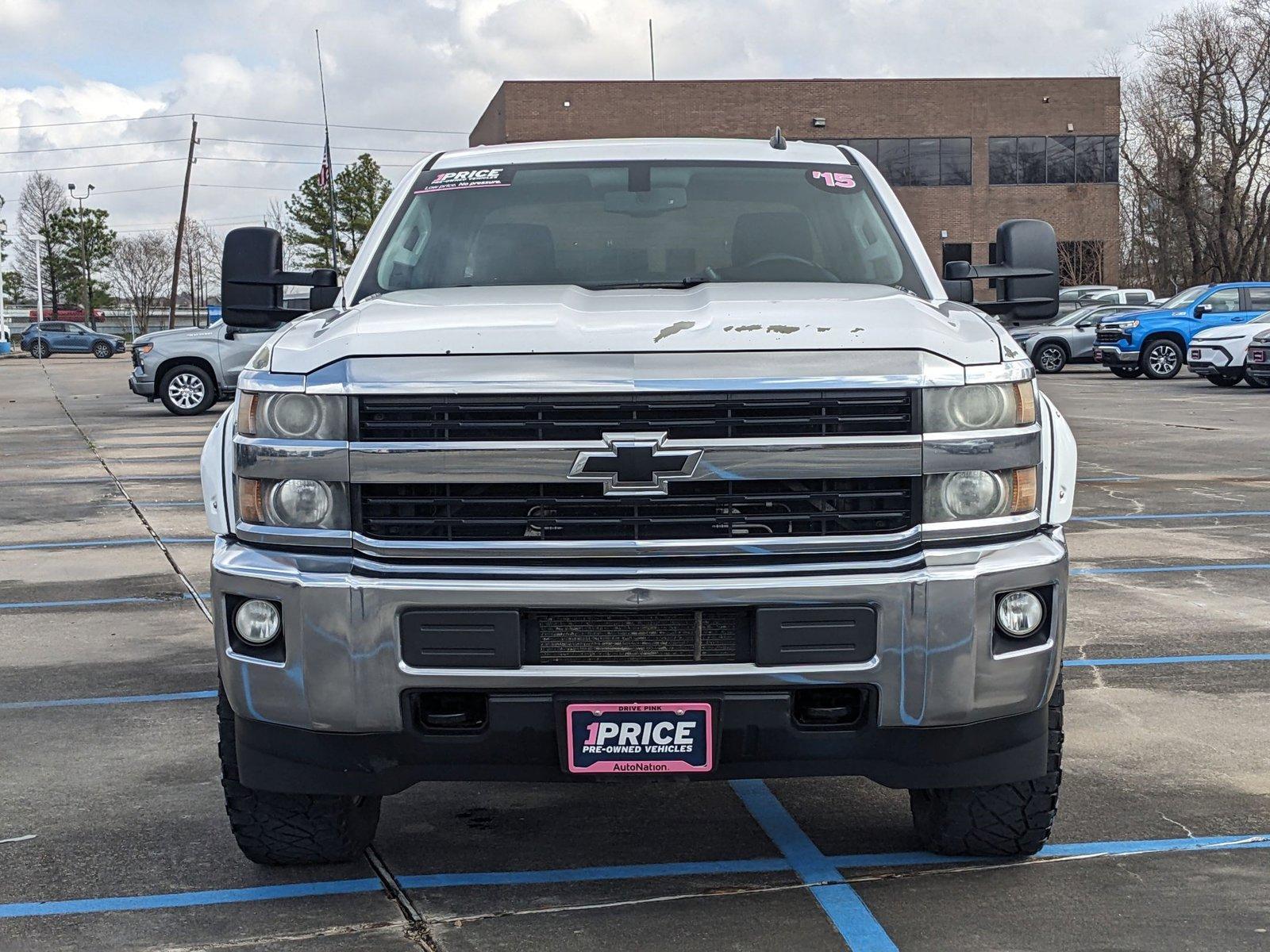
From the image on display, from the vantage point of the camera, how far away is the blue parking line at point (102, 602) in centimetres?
809

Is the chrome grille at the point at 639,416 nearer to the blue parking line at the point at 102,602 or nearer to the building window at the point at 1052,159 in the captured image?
the blue parking line at the point at 102,602

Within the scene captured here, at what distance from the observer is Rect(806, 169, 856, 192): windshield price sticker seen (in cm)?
522

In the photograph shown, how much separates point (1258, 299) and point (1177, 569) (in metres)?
21.0

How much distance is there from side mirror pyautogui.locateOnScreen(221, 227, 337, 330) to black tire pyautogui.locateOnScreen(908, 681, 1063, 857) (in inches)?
100.0

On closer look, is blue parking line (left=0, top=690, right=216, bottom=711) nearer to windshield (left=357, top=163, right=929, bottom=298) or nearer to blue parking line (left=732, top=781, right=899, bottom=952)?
windshield (left=357, top=163, right=929, bottom=298)

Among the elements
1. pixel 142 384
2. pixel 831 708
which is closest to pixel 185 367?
pixel 142 384

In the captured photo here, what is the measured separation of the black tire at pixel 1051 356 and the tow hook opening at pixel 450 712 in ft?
101

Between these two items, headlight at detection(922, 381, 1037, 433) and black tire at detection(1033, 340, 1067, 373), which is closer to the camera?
headlight at detection(922, 381, 1037, 433)

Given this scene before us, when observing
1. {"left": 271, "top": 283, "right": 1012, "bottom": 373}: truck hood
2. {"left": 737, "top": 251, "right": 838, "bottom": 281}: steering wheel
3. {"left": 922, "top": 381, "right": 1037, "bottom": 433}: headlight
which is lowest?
{"left": 922, "top": 381, "right": 1037, "bottom": 433}: headlight

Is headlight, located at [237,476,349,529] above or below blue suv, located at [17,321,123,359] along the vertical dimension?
above

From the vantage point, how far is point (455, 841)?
432 cm

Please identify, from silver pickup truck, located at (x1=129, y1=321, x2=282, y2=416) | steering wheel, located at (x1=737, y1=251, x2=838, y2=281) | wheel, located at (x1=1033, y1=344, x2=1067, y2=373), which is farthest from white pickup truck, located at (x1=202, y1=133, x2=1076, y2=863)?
wheel, located at (x1=1033, y1=344, x2=1067, y2=373)

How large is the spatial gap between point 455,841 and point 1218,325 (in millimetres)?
25554

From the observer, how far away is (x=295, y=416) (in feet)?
11.5
